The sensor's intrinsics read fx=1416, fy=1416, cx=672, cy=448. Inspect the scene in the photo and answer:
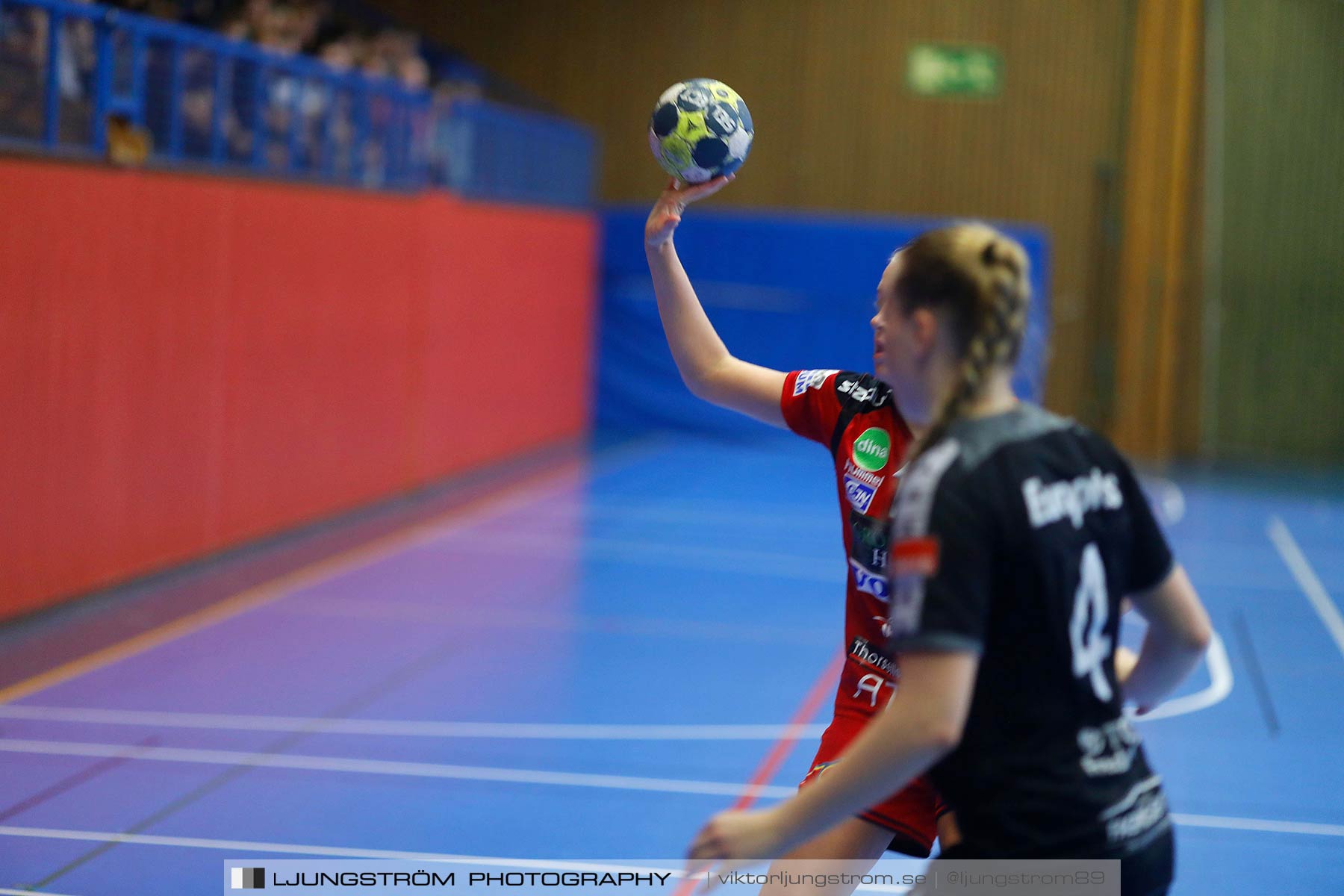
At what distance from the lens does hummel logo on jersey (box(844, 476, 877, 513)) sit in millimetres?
2514

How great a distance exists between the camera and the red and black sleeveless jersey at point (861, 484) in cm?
250

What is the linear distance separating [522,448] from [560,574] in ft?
16.9

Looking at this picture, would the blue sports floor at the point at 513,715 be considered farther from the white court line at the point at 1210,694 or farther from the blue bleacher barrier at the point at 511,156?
the blue bleacher barrier at the point at 511,156

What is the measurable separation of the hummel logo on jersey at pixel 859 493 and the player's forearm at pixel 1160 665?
25.6 inches

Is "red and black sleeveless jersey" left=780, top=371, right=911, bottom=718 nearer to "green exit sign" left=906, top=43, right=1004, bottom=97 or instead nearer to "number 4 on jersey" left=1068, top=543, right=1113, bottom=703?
"number 4 on jersey" left=1068, top=543, right=1113, bottom=703

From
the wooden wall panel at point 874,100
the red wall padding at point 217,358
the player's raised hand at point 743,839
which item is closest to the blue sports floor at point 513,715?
the red wall padding at point 217,358

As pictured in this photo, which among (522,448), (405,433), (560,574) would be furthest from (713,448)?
(560,574)

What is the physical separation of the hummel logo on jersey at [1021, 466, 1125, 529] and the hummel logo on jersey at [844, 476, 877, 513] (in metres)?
0.76

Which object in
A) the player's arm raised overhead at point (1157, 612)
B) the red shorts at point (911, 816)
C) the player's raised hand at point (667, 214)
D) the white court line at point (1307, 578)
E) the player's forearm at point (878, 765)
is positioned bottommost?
the white court line at point (1307, 578)

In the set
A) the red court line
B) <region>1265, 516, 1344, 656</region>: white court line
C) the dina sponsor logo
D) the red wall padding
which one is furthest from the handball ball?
<region>1265, 516, 1344, 656</region>: white court line

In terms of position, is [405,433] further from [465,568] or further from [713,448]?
[713,448]

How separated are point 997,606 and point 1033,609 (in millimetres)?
42

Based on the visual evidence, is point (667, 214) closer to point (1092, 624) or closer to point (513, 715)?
point (1092, 624)

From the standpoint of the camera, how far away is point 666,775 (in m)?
5.05
